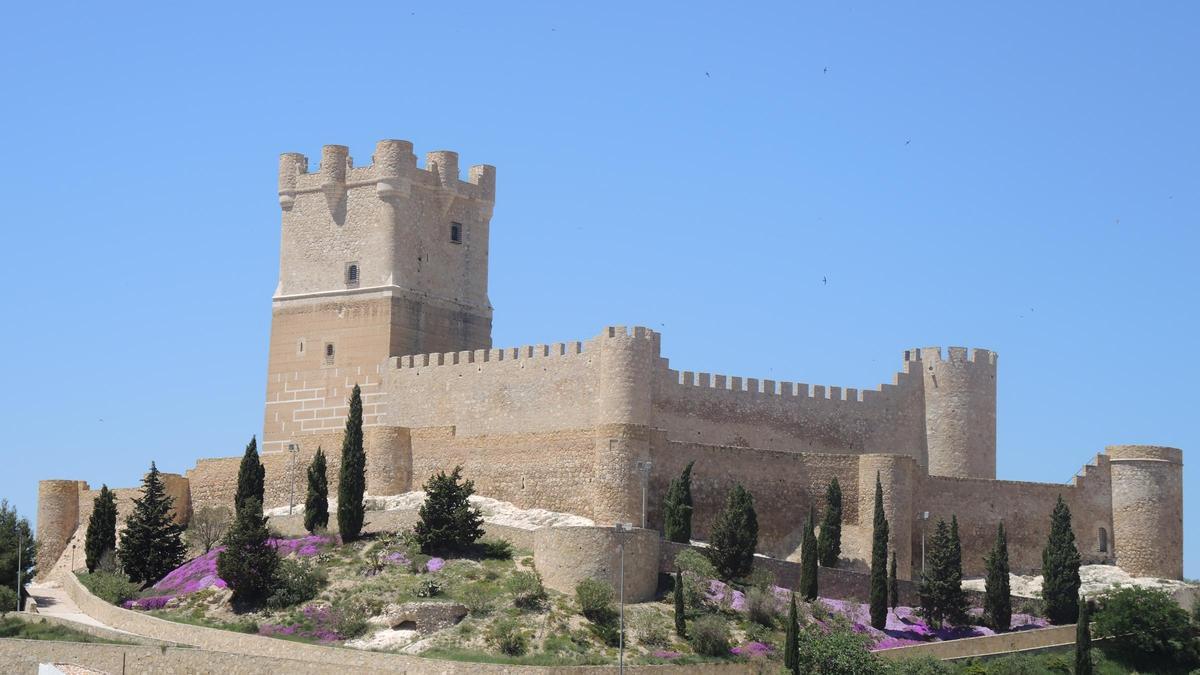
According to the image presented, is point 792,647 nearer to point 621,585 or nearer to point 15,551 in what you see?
point 621,585

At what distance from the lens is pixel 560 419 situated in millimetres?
65125

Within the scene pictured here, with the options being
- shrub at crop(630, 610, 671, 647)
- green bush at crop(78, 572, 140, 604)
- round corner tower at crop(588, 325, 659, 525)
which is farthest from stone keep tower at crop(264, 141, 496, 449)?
shrub at crop(630, 610, 671, 647)

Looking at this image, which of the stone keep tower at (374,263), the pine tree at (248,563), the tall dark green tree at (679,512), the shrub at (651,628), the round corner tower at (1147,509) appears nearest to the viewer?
the shrub at (651,628)

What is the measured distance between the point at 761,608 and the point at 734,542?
245 cm

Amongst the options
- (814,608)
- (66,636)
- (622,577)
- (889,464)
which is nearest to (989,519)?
(889,464)

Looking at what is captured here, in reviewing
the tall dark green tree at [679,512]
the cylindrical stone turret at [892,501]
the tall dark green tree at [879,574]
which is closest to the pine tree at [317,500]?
the tall dark green tree at [679,512]

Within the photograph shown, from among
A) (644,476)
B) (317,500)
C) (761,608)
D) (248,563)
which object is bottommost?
(761,608)

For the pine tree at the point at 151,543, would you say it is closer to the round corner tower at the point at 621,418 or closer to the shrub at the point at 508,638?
the round corner tower at the point at 621,418

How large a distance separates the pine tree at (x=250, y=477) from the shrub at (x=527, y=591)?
10652 millimetres

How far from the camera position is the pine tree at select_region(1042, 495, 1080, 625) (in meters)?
61.0

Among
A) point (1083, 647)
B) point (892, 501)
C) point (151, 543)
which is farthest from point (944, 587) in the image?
point (151, 543)

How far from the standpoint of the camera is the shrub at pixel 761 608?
5806cm

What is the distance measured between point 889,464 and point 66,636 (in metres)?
21.9

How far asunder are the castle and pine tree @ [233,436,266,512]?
2131 millimetres
